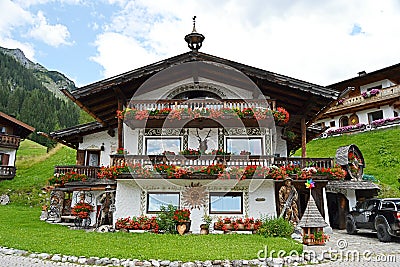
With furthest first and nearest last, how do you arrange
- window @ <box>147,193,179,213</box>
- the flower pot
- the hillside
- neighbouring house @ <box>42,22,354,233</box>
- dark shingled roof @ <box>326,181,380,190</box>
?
the hillside, dark shingled roof @ <box>326,181,380,190</box>, window @ <box>147,193,179,213</box>, neighbouring house @ <box>42,22,354,233</box>, the flower pot

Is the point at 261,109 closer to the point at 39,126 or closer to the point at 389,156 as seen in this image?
the point at 389,156

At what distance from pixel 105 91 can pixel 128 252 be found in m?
9.86

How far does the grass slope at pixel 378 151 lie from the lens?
926 inches

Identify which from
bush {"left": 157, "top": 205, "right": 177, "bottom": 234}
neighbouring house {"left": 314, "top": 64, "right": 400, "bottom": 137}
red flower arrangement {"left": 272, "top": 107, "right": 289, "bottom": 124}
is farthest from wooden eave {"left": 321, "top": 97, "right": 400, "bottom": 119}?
bush {"left": 157, "top": 205, "right": 177, "bottom": 234}

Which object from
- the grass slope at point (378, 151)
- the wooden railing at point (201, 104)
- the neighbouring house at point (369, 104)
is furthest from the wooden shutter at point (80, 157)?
the neighbouring house at point (369, 104)

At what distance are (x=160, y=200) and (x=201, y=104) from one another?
4.81 meters

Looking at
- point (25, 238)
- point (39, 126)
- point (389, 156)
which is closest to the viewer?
point (25, 238)

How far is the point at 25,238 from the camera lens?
12.3 m

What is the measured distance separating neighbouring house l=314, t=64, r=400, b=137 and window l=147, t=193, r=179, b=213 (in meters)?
24.5

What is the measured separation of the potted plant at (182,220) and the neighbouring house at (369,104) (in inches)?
996

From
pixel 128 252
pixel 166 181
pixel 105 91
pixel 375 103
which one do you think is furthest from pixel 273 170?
pixel 375 103

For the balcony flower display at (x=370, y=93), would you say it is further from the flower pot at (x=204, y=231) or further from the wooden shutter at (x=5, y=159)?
the wooden shutter at (x=5, y=159)

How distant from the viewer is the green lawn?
32.2ft

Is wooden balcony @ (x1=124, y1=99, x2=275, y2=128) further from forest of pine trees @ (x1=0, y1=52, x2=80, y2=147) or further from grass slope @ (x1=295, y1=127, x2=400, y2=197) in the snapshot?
forest of pine trees @ (x1=0, y1=52, x2=80, y2=147)
